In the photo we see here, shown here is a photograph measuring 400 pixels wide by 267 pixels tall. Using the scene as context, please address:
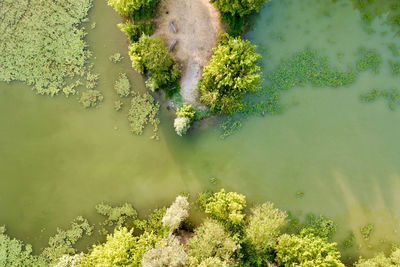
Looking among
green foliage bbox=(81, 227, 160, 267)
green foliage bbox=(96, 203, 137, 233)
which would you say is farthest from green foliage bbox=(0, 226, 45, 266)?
green foliage bbox=(96, 203, 137, 233)

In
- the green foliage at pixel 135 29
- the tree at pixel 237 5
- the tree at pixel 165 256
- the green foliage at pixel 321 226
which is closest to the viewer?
the tree at pixel 165 256

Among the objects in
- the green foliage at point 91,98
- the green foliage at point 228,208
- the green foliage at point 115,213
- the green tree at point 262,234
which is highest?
the green foliage at point 91,98

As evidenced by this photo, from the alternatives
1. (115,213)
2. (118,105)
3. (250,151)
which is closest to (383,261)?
(250,151)

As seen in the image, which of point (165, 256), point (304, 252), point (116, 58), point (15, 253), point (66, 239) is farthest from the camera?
point (116, 58)

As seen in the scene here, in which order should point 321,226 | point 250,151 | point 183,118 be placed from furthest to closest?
point 250,151 < point 321,226 < point 183,118

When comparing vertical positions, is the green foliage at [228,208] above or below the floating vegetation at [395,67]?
below

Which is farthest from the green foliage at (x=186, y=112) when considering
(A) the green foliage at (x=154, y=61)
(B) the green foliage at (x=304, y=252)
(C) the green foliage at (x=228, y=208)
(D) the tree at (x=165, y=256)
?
(B) the green foliage at (x=304, y=252)

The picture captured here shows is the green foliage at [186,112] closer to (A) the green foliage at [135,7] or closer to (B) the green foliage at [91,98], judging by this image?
(B) the green foliage at [91,98]

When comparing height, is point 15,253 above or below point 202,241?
above

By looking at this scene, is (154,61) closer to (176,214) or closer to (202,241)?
(176,214)
